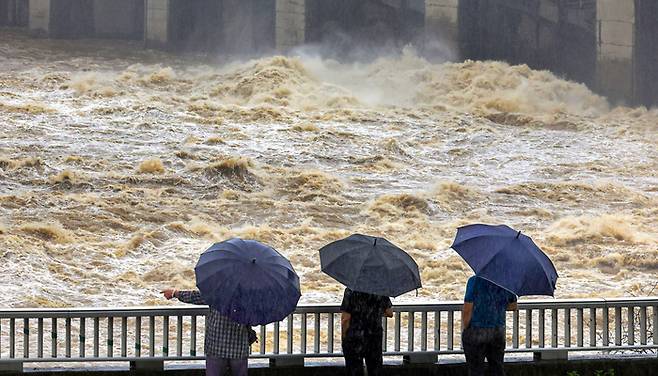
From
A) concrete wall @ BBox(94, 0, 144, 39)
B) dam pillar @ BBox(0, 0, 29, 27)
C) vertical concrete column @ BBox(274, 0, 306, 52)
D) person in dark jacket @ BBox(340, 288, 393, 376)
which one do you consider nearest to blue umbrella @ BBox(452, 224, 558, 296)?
person in dark jacket @ BBox(340, 288, 393, 376)

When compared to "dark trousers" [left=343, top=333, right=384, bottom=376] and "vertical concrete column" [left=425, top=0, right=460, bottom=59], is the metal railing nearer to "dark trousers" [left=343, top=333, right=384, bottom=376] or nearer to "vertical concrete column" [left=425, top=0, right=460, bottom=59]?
"dark trousers" [left=343, top=333, right=384, bottom=376]

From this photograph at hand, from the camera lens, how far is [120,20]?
138 feet

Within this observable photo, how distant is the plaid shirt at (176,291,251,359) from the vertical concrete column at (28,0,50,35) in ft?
117

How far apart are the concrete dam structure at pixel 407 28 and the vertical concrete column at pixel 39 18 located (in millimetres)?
38

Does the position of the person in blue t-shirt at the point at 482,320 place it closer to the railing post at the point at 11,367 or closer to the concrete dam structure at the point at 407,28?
the railing post at the point at 11,367

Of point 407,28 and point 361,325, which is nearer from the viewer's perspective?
point 361,325

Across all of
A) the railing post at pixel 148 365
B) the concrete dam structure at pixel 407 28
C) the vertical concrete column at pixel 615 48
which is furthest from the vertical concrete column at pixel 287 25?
the railing post at pixel 148 365

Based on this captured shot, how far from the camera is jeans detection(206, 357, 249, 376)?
276 inches

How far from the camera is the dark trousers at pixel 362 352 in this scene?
24.3 feet

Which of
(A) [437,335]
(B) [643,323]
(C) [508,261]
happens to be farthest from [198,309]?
(B) [643,323]

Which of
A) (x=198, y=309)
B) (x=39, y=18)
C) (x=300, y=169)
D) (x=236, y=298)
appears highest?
(x=39, y=18)

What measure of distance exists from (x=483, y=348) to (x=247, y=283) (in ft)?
5.78

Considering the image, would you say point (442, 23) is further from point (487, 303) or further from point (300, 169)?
point (487, 303)

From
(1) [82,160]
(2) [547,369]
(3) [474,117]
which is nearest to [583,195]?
(3) [474,117]
